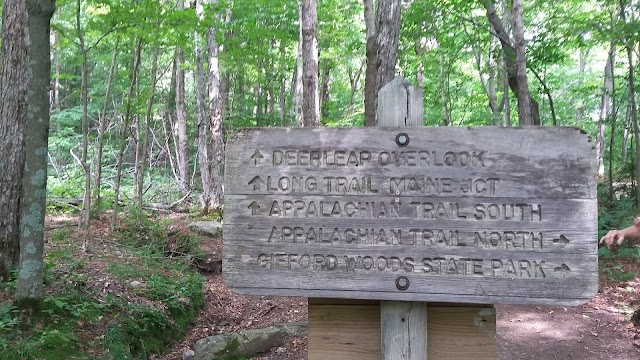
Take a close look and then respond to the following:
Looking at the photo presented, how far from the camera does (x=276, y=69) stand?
21.0 metres

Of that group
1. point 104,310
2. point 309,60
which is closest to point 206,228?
point 309,60

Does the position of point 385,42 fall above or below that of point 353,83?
below

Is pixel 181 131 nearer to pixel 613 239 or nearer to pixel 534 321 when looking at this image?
pixel 534 321

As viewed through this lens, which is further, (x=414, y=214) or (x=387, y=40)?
(x=387, y=40)

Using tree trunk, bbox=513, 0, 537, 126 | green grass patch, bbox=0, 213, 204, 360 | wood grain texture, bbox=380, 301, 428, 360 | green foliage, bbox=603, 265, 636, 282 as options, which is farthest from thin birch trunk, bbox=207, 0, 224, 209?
wood grain texture, bbox=380, 301, 428, 360

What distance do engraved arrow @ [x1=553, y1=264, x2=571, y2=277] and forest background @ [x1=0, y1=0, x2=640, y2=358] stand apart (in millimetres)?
545

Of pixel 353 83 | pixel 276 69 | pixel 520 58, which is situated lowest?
pixel 520 58

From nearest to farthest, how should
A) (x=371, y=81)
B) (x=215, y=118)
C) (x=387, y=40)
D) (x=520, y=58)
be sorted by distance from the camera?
(x=387, y=40), (x=371, y=81), (x=520, y=58), (x=215, y=118)

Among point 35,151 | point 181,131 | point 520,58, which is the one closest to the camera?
point 35,151

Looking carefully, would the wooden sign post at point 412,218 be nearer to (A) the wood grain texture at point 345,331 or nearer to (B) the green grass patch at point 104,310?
(A) the wood grain texture at point 345,331

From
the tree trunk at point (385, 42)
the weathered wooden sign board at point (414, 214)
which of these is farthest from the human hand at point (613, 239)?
the tree trunk at point (385, 42)

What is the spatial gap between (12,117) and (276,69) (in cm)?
1566

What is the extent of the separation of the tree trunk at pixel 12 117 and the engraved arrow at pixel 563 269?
594 centimetres

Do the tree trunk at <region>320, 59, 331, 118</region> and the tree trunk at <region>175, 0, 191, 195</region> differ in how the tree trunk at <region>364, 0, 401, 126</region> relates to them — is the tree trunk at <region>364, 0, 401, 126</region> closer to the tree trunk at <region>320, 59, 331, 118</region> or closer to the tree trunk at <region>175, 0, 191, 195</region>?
the tree trunk at <region>175, 0, 191, 195</region>
